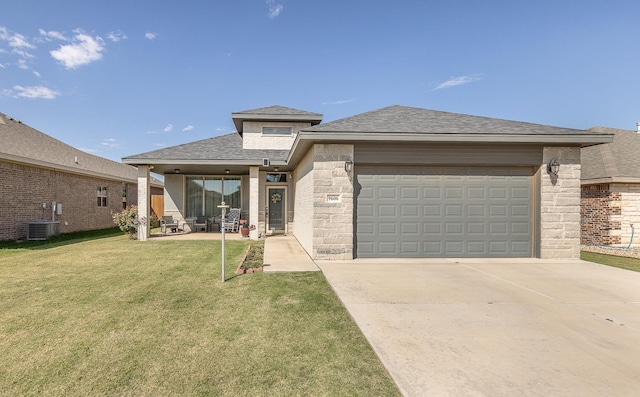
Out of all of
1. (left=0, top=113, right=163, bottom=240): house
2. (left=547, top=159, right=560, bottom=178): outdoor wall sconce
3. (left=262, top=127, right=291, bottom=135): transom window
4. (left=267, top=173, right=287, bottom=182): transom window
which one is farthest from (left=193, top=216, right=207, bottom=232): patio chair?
(left=547, top=159, right=560, bottom=178): outdoor wall sconce

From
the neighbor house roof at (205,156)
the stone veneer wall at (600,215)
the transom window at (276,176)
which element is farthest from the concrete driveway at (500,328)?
the transom window at (276,176)

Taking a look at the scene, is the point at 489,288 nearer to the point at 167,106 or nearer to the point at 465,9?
the point at 465,9

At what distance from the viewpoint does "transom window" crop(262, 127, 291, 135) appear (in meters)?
13.6

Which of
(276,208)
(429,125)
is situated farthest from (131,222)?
(429,125)

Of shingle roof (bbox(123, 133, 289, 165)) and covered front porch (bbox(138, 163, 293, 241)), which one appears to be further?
covered front porch (bbox(138, 163, 293, 241))

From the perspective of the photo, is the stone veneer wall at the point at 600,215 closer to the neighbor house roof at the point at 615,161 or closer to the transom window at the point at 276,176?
the neighbor house roof at the point at 615,161

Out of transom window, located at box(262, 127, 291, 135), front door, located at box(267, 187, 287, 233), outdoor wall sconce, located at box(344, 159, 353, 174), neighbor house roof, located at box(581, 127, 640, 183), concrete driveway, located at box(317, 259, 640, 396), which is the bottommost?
concrete driveway, located at box(317, 259, 640, 396)

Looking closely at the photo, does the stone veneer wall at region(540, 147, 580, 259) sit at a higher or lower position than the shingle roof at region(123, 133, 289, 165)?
lower

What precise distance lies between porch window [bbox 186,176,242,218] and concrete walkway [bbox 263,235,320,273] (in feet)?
19.4

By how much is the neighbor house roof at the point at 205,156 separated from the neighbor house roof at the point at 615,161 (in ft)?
41.4

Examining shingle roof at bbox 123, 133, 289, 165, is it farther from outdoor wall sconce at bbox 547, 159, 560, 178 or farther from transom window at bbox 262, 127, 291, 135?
outdoor wall sconce at bbox 547, 159, 560, 178

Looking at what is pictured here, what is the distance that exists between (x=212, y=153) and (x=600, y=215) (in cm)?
1617

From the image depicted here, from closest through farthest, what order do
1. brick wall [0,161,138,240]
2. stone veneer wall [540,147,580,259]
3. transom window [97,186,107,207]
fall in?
stone veneer wall [540,147,580,259], brick wall [0,161,138,240], transom window [97,186,107,207]

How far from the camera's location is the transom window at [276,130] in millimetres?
13648
